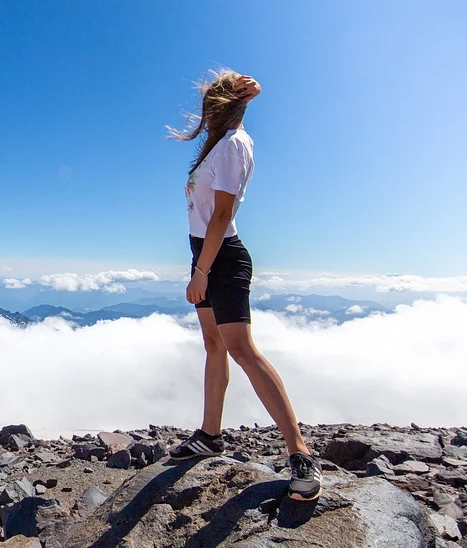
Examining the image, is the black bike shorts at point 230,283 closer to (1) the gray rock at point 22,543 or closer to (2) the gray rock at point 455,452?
(1) the gray rock at point 22,543

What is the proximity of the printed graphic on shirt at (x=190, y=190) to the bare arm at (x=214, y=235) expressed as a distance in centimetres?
41

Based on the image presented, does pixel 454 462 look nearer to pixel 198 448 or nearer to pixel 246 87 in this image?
pixel 198 448

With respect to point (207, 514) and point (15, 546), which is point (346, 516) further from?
point (15, 546)

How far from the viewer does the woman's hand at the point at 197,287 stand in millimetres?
4082

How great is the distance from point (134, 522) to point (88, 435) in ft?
32.4

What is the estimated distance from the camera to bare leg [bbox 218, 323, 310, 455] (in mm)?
3914

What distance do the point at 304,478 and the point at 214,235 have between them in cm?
198

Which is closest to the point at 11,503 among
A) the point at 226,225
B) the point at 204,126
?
the point at 226,225

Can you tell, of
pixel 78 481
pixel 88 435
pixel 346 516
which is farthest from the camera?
pixel 88 435

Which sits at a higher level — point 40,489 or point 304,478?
point 304,478

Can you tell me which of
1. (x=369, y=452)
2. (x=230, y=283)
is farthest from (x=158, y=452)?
(x=230, y=283)

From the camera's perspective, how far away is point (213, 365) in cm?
459

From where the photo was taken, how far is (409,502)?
4.03 meters

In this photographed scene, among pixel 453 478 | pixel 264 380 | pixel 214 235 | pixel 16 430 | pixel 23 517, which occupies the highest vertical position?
pixel 214 235
